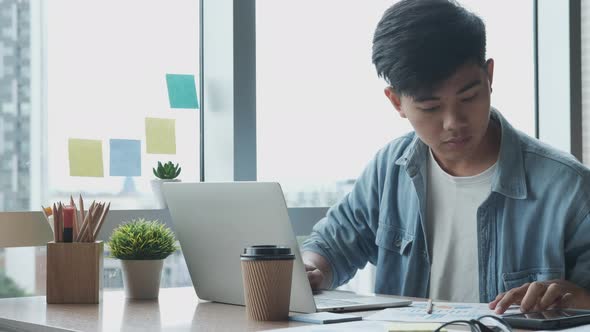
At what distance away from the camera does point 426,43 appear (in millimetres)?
1819

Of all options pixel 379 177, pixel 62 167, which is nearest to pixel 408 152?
pixel 379 177

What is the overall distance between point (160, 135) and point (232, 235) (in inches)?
27.0

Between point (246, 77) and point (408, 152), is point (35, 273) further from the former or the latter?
point (408, 152)

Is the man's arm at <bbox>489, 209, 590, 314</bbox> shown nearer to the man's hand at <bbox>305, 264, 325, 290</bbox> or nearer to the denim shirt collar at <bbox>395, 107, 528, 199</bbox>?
the denim shirt collar at <bbox>395, 107, 528, 199</bbox>

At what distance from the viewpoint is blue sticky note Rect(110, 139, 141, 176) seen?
2.15 m

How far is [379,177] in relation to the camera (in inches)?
84.8

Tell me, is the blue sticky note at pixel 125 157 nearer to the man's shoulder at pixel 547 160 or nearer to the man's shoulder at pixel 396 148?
the man's shoulder at pixel 396 148

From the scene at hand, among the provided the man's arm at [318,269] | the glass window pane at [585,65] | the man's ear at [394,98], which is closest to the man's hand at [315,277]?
the man's arm at [318,269]

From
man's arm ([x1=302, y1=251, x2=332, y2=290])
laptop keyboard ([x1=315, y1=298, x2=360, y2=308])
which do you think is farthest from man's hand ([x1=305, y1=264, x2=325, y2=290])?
laptop keyboard ([x1=315, y1=298, x2=360, y2=308])

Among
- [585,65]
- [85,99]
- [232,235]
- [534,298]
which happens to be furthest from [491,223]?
[585,65]

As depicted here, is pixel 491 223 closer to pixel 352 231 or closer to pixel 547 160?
pixel 547 160

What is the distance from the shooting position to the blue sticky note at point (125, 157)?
7.06ft

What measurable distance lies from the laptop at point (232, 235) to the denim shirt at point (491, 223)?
345mm

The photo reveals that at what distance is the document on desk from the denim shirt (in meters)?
0.41
